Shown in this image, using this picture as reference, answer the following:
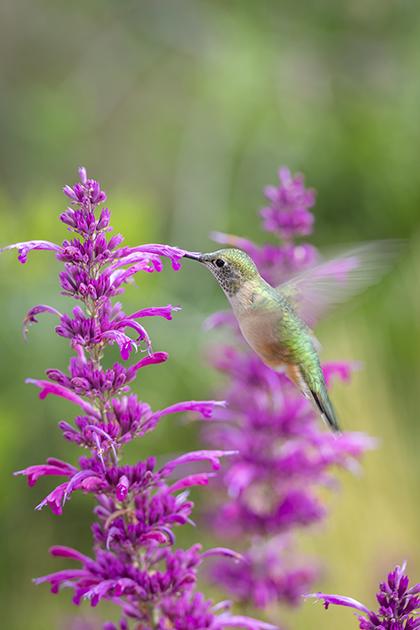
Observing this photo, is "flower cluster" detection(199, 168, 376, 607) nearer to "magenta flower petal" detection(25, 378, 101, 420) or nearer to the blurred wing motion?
the blurred wing motion

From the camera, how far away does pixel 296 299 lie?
1.88 m

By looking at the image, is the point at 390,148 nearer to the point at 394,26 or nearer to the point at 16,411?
the point at 394,26

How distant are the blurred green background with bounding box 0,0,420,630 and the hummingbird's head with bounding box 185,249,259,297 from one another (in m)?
1.15

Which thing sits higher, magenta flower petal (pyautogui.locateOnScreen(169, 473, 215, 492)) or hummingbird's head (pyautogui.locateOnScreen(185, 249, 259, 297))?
hummingbird's head (pyautogui.locateOnScreen(185, 249, 259, 297))

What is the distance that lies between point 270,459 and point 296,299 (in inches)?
25.3

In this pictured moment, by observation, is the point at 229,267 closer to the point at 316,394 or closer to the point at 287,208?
the point at 287,208

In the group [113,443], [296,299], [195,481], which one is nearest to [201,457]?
[195,481]

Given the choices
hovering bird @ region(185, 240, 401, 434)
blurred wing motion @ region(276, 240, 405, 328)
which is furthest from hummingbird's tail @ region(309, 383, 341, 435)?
blurred wing motion @ region(276, 240, 405, 328)

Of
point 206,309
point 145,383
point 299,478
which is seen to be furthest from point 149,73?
point 299,478

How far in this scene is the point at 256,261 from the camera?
1.94 metres

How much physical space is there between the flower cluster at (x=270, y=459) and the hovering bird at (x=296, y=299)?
135 millimetres

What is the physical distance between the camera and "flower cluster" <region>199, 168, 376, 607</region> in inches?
80.0

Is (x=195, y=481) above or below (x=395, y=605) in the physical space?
above

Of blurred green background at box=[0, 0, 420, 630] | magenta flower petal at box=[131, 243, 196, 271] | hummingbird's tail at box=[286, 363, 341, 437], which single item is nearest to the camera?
magenta flower petal at box=[131, 243, 196, 271]
